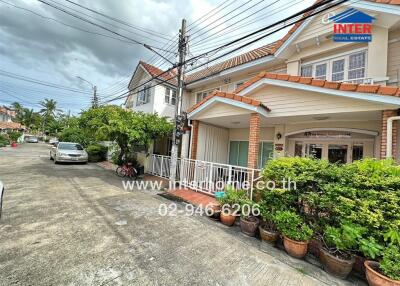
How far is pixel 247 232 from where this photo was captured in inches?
189


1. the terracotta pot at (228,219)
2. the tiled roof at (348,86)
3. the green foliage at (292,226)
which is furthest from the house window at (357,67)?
the terracotta pot at (228,219)

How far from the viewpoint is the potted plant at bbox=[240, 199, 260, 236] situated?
4.72 m

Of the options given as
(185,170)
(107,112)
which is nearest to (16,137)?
(107,112)

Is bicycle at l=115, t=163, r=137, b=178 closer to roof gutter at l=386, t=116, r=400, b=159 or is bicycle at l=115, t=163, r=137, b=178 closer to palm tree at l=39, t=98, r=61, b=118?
roof gutter at l=386, t=116, r=400, b=159

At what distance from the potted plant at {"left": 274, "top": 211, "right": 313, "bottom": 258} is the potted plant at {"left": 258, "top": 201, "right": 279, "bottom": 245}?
0.23 metres

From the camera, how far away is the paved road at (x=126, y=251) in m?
2.99

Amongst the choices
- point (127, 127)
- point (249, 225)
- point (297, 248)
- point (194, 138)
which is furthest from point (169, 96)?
point (297, 248)

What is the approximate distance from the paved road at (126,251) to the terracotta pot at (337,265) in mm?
168

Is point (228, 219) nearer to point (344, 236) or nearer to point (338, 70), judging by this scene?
point (344, 236)

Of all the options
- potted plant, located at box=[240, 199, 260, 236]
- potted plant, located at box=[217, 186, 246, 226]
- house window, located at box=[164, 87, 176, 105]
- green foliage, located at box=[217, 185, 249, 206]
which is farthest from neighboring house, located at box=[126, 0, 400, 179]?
house window, located at box=[164, 87, 176, 105]

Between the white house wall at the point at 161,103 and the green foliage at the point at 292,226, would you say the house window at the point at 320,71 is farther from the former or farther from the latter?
the white house wall at the point at 161,103

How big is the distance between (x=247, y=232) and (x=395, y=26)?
7.86 meters

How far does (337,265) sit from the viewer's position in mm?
3414

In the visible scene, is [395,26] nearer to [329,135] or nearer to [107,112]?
[329,135]
